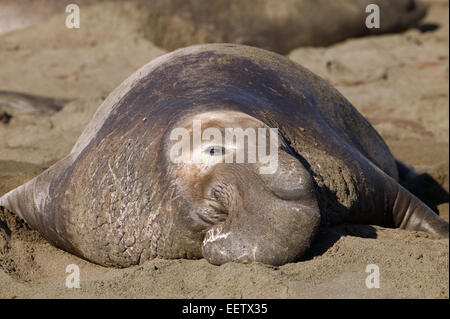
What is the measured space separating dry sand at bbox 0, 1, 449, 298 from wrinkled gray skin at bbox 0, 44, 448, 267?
0.10m

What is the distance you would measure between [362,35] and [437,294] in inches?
282

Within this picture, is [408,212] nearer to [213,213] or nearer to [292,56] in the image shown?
[213,213]

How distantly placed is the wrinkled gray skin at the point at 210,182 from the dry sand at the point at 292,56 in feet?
0.31

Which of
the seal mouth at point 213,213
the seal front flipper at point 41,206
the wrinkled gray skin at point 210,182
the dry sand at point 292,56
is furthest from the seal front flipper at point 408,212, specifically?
the seal front flipper at point 41,206

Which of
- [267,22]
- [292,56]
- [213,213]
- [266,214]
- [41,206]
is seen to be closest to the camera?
[266,214]

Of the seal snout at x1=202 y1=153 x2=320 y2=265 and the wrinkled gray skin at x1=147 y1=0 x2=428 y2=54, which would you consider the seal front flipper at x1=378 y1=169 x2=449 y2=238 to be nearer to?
the seal snout at x1=202 y1=153 x2=320 y2=265

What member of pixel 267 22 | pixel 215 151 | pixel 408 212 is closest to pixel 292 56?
pixel 267 22

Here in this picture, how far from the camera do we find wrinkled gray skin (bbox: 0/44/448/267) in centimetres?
268

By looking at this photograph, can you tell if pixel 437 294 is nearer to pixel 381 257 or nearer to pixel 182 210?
pixel 381 257

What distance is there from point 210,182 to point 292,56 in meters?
5.76

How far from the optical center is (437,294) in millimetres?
2533

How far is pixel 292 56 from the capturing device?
830cm

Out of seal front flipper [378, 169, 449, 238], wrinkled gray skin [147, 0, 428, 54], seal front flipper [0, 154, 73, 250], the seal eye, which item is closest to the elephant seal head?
the seal eye
